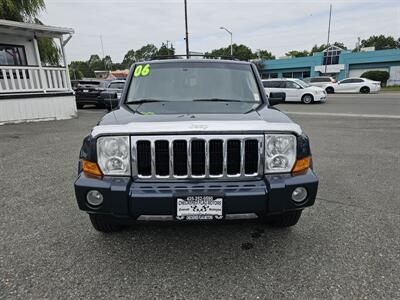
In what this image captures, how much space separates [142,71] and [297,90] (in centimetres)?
1584

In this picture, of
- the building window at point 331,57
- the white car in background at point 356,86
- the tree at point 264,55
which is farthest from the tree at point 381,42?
the white car in background at point 356,86

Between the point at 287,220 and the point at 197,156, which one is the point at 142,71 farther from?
the point at 287,220

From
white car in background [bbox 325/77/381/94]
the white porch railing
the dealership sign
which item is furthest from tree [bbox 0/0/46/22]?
the dealership sign

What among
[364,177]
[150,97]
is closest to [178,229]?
[150,97]

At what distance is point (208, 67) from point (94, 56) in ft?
469

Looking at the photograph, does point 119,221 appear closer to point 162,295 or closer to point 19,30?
point 162,295

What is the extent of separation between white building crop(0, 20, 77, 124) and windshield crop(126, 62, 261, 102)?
8.50m

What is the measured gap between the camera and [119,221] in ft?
7.45

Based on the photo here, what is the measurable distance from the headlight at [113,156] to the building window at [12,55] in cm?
1243

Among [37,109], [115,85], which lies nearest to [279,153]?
[37,109]

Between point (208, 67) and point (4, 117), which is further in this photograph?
point (4, 117)

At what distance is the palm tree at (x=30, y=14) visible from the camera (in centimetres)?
1237

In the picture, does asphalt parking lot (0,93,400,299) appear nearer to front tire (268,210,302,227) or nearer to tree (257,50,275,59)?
front tire (268,210,302,227)

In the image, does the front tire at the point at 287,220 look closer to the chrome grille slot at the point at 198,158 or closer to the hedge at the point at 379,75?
the chrome grille slot at the point at 198,158
